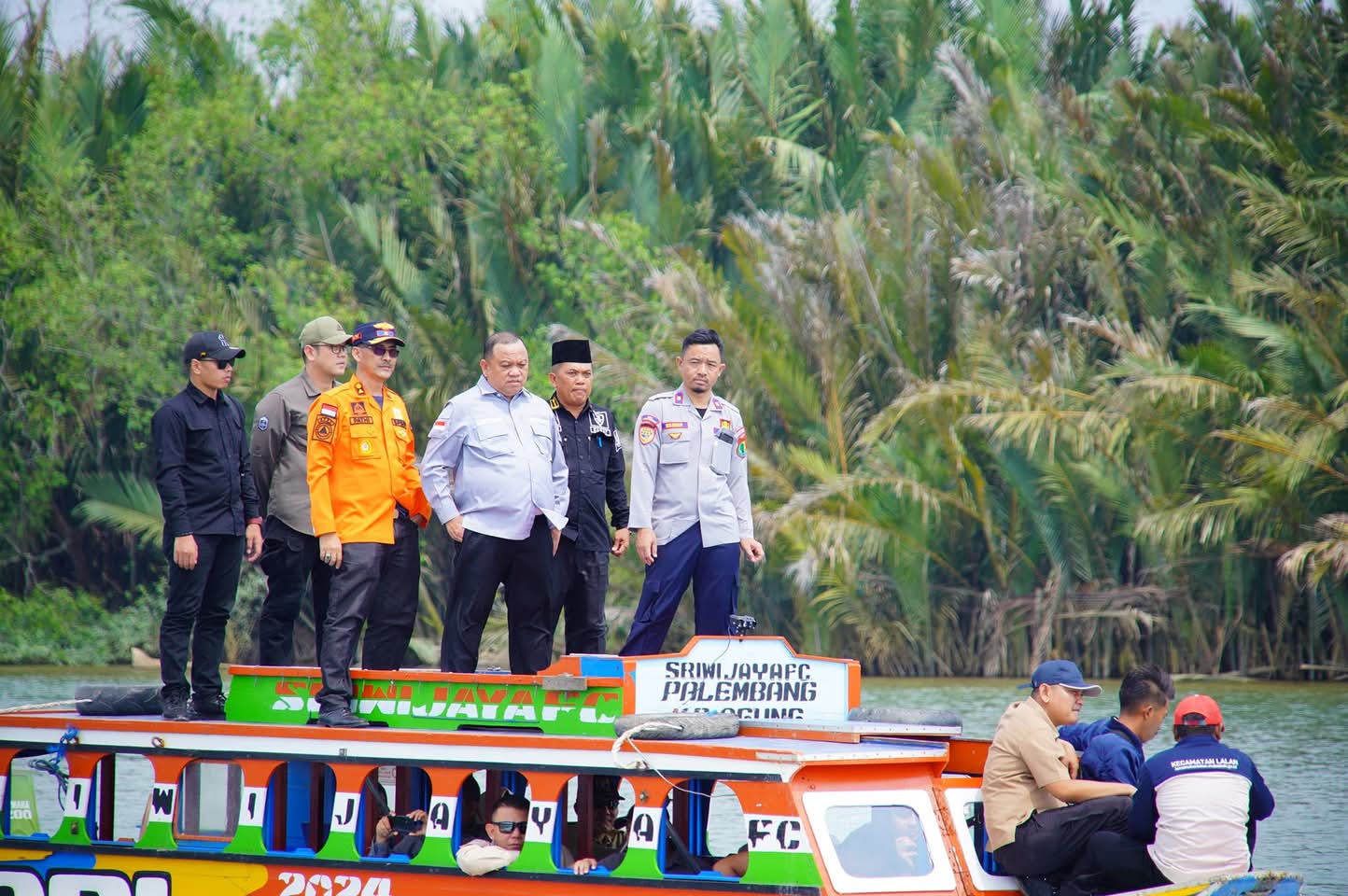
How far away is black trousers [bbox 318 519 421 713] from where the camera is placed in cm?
806

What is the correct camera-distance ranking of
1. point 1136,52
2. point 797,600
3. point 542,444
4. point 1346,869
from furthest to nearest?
point 1136,52 → point 797,600 → point 1346,869 → point 542,444

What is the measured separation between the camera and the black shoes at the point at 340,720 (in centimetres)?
799

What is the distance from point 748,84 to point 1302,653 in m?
15.2

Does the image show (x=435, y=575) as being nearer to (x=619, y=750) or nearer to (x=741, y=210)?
(x=741, y=210)

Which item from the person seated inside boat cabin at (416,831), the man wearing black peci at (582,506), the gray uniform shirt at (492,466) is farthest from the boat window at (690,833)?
the gray uniform shirt at (492,466)

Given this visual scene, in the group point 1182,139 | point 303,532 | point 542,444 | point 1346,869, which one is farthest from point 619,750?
point 1182,139

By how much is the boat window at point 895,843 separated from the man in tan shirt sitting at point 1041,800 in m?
0.28

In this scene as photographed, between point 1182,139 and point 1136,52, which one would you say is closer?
point 1182,139

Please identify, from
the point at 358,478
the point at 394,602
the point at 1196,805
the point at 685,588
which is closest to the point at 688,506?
the point at 685,588

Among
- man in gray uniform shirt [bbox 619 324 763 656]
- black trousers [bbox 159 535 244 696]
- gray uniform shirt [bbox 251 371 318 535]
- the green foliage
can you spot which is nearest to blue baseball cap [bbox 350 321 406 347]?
gray uniform shirt [bbox 251 371 318 535]

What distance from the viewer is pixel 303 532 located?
938 centimetres

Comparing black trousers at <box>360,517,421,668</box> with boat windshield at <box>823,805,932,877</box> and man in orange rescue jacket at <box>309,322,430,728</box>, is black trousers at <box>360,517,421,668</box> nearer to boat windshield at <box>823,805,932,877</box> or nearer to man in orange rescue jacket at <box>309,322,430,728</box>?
man in orange rescue jacket at <box>309,322,430,728</box>

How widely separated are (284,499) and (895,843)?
4090 millimetres

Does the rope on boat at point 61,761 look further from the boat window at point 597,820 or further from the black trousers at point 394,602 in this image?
the boat window at point 597,820
